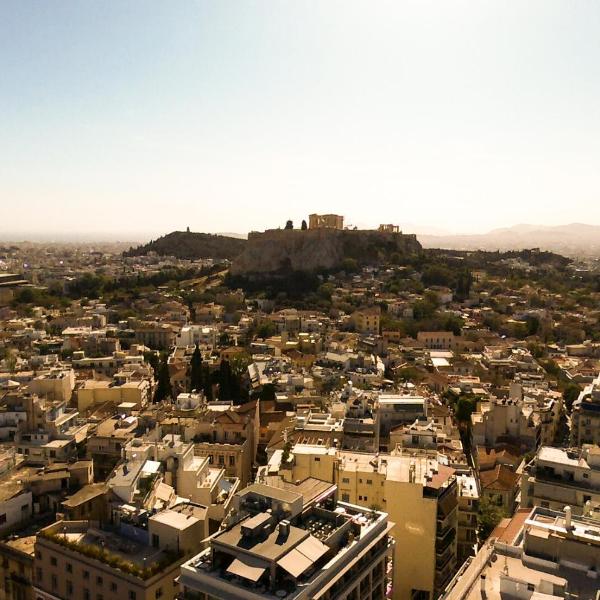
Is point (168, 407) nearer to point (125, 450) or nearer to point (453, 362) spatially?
point (125, 450)

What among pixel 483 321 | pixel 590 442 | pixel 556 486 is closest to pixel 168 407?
pixel 556 486

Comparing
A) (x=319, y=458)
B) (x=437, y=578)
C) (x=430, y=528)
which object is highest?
(x=319, y=458)

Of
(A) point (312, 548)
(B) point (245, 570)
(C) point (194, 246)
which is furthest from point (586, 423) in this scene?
(C) point (194, 246)

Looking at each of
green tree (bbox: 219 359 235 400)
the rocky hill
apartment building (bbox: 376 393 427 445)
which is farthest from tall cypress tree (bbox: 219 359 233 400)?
the rocky hill

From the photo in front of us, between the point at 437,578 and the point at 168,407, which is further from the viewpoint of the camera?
the point at 168,407

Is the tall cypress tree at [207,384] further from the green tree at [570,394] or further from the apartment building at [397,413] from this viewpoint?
the green tree at [570,394]

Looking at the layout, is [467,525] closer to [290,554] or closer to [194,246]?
[290,554]

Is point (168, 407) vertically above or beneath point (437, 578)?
above

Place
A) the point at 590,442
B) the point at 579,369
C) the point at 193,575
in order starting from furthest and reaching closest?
the point at 579,369, the point at 590,442, the point at 193,575
